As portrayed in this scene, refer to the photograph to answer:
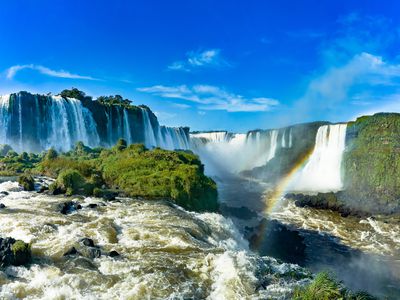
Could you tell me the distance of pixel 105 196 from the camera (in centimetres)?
2319

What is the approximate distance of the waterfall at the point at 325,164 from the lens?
51.4 meters

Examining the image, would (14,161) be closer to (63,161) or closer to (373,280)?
(63,161)

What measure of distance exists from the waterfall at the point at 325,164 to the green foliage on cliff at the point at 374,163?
5.96 ft

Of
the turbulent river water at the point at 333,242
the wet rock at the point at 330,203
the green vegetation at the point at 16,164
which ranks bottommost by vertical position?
the turbulent river water at the point at 333,242

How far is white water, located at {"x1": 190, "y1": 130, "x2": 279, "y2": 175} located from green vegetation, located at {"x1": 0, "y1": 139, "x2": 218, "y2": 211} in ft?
124

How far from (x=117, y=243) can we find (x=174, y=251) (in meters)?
2.42

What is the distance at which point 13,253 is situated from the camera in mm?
12000

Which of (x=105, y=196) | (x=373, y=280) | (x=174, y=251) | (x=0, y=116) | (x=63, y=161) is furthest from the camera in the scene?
(x=0, y=116)

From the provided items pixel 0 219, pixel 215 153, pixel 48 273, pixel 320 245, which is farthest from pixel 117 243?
pixel 215 153

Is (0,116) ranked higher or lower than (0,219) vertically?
higher

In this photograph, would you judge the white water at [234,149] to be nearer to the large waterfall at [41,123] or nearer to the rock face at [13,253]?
the large waterfall at [41,123]

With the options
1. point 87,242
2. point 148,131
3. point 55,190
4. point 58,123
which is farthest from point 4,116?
point 87,242

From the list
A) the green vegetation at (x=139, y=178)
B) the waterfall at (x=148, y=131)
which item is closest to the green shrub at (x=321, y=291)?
the green vegetation at (x=139, y=178)

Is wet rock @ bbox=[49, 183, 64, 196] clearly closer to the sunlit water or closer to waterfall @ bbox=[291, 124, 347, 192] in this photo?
the sunlit water
